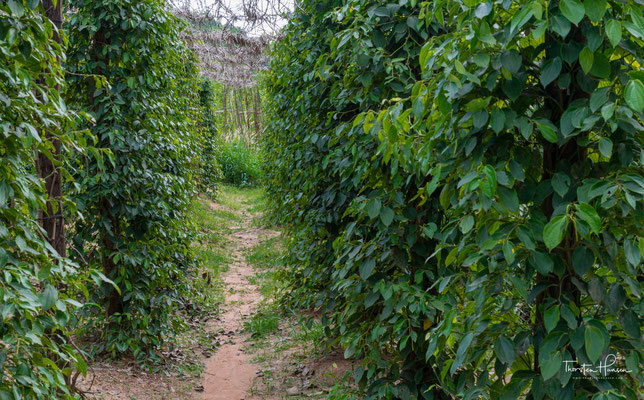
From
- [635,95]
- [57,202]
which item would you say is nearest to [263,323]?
[57,202]

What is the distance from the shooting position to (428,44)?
178 centimetres

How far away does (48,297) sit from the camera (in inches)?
→ 69.3

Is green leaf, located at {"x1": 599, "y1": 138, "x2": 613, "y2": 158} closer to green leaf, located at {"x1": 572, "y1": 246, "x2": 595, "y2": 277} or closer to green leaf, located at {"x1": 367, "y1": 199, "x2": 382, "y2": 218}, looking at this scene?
green leaf, located at {"x1": 572, "y1": 246, "x2": 595, "y2": 277}

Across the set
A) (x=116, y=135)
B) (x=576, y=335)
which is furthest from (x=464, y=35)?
(x=116, y=135)

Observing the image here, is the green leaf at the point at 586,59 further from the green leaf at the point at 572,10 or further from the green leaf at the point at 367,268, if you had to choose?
the green leaf at the point at 367,268

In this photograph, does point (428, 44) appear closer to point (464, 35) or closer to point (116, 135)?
point (464, 35)

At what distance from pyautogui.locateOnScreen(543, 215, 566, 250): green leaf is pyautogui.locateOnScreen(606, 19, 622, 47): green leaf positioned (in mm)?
439

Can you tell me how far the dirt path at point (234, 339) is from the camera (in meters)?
4.54

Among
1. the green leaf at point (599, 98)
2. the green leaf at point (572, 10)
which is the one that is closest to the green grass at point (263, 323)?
the green leaf at point (599, 98)

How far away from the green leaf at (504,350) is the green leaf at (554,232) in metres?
0.32

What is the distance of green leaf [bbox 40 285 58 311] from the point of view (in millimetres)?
1738

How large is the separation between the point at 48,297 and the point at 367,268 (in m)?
1.57

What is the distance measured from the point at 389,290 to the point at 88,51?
10.8 feet

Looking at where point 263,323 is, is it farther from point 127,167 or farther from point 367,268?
point 367,268
